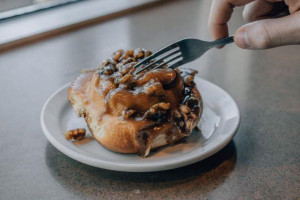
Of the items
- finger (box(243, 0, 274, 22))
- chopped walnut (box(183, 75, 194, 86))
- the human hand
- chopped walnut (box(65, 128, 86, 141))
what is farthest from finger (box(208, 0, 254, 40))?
chopped walnut (box(65, 128, 86, 141))

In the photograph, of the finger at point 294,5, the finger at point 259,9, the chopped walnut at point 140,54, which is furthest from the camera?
the finger at point 259,9

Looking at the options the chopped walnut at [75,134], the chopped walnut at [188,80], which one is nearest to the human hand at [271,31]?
the chopped walnut at [188,80]

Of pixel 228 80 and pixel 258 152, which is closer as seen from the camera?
pixel 258 152

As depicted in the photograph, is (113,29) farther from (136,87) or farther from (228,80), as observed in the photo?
(136,87)

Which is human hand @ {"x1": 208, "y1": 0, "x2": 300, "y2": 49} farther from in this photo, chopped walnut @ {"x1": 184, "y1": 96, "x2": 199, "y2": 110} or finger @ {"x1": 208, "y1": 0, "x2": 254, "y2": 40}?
chopped walnut @ {"x1": 184, "y1": 96, "x2": 199, "y2": 110}

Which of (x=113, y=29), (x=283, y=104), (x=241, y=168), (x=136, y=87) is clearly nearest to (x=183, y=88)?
(x=136, y=87)

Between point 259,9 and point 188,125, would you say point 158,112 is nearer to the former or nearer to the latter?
point 188,125

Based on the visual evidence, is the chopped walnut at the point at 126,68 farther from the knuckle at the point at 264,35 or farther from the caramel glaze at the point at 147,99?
the knuckle at the point at 264,35

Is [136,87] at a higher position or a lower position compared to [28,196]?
higher
